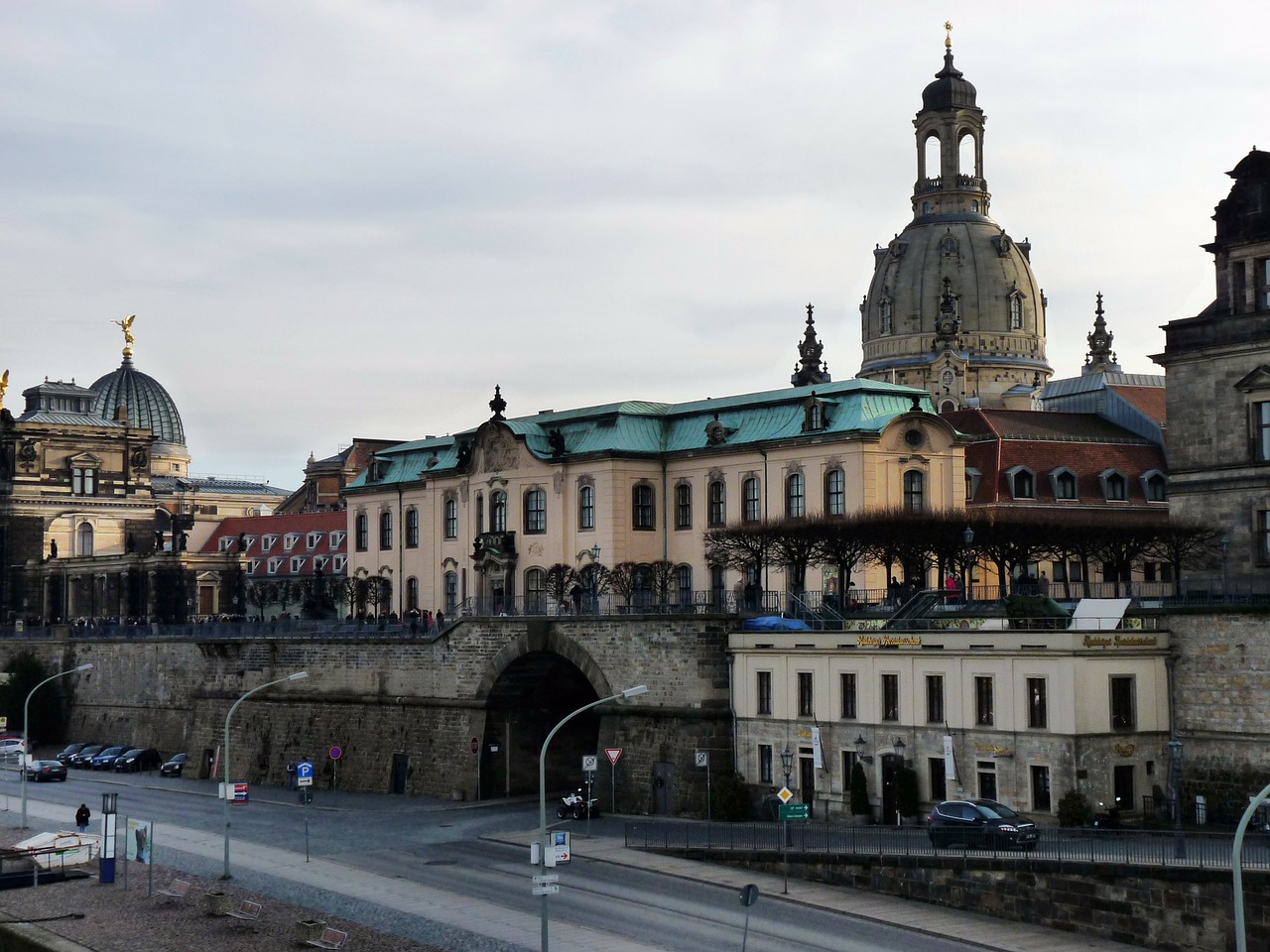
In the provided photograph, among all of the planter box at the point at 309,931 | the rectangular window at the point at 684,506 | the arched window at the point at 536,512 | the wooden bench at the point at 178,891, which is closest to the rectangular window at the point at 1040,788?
the planter box at the point at 309,931

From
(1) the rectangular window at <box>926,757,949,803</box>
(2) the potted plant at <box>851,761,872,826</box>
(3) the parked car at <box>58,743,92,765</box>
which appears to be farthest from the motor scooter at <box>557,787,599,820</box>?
(3) the parked car at <box>58,743,92,765</box>

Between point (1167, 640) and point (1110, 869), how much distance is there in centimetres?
1058

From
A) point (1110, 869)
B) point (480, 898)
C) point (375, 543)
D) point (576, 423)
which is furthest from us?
point (375, 543)

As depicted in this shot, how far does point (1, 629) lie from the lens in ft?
376

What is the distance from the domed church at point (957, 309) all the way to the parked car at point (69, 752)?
60978 mm

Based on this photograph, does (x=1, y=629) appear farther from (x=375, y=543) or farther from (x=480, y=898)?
(x=480, y=898)

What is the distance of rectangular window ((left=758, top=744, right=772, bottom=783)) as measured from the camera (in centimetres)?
5688

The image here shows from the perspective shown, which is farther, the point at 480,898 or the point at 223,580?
the point at 223,580

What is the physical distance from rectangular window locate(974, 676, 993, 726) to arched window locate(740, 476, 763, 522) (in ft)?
78.0

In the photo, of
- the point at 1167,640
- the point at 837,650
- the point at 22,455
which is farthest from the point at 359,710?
the point at 22,455

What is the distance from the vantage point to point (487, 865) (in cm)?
5281

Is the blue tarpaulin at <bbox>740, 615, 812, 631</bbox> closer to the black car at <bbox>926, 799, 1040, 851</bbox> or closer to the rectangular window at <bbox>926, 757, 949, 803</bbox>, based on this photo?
the rectangular window at <bbox>926, 757, 949, 803</bbox>

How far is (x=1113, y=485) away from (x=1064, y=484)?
2.96 m

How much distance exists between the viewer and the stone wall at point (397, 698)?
60.2m
